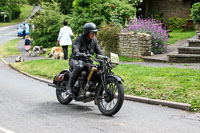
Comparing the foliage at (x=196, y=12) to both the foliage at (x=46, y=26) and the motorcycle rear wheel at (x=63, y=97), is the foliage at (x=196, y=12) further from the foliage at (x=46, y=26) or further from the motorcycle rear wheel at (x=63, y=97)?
the motorcycle rear wheel at (x=63, y=97)

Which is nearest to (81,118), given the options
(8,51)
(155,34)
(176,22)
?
(155,34)

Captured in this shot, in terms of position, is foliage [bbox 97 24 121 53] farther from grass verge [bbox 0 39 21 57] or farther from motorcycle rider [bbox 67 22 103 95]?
motorcycle rider [bbox 67 22 103 95]

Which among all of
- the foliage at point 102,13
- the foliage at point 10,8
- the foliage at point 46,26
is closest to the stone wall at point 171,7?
the foliage at point 46,26

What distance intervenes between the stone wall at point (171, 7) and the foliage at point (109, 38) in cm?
1594

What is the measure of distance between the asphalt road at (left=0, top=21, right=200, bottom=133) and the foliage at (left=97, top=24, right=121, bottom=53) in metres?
8.52

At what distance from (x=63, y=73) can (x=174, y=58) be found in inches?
287

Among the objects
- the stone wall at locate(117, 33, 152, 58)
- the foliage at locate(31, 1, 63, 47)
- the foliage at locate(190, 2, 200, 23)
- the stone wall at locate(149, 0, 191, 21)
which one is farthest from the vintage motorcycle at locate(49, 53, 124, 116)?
the stone wall at locate(149, 0, 191, 21)

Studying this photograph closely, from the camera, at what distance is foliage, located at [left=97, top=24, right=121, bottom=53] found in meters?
17.5

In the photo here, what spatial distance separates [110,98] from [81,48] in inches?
55.0

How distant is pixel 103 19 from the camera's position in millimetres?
20141

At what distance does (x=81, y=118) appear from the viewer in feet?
22.3

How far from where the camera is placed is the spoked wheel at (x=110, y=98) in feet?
21.6

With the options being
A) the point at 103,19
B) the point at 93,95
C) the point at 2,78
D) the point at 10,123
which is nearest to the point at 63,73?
the point at 93,95

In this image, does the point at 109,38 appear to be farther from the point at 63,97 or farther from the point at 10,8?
the point at 10,8
